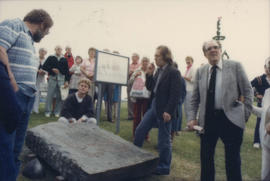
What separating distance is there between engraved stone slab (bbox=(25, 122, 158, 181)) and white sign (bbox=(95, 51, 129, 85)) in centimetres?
165

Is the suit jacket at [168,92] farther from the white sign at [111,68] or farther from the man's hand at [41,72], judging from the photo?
the man's hand at [41,72]

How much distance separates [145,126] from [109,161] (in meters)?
1.07

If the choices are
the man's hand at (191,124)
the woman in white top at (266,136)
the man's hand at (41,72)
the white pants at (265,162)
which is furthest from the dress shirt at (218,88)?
the man's hand at (41,72)

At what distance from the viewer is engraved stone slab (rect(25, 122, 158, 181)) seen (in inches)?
114

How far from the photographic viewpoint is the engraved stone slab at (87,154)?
9.50 ft

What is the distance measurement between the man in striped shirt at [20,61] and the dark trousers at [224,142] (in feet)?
6.67

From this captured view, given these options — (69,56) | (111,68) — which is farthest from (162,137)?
(69,56)

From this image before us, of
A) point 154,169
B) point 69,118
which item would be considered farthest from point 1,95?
point 69,118

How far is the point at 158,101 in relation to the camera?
12.7 feet

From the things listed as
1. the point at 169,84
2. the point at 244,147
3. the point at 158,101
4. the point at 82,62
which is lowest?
the point at 244,147

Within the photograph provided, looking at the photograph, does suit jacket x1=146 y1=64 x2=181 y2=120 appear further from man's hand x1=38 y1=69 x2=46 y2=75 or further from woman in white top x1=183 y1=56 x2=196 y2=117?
man's hand x1=38 y1=69 x2=46 y2=75

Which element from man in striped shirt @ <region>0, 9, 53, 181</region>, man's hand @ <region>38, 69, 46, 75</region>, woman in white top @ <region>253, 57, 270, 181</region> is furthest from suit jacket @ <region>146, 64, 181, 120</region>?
man's hand @ <region>38, 69, 46, 75</region>

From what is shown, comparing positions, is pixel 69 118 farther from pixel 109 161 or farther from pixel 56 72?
pixel 56 72

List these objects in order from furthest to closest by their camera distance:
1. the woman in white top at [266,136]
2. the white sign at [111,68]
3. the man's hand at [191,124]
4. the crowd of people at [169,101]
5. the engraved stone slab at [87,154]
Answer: the white sign at [111,68], the man's hand at [191,124], the engraved stone slab at [87,154], the woman in white top at [266,136], the crowd of people at [169,101]
